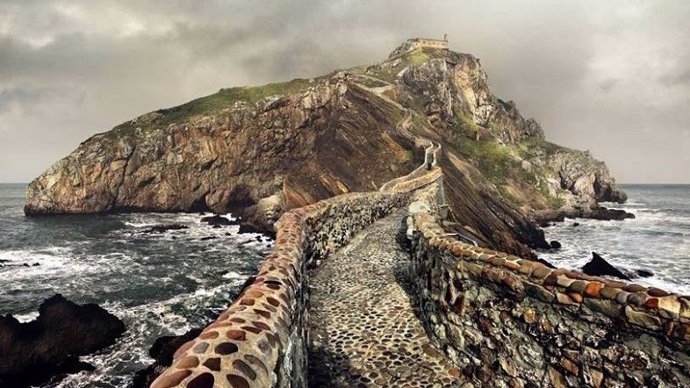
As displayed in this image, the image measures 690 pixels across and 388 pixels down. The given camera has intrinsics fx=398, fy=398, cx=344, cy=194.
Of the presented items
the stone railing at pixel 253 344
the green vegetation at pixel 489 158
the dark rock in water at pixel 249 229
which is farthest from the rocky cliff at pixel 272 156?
the stone railing at pixel 253 344

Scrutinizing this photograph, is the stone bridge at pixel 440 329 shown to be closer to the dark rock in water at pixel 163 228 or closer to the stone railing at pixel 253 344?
the stone railing at pixel 253 344

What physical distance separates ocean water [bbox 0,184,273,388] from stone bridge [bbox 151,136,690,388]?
1280 cm

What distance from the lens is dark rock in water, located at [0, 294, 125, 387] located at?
58.3 ft

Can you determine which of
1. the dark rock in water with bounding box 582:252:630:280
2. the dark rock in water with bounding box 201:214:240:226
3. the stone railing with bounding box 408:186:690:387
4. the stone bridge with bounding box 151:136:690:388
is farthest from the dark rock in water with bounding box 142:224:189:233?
the stone railing with bounding box 408:186:690:387

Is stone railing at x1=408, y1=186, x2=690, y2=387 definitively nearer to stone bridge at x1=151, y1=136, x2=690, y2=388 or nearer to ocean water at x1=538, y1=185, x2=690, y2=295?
stone bridge at x1=151, y1=136, x2=690, y2=388

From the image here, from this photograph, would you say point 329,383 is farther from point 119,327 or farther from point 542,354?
point 119,327

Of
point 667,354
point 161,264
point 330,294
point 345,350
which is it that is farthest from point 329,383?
point 161,264

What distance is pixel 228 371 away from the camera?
308 cm

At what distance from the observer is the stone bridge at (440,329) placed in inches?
155

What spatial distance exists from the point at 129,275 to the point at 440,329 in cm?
3249

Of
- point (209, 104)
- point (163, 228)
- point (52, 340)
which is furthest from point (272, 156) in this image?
point (52, 340)

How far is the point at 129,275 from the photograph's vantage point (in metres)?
33.4

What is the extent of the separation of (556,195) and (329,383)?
89.9 meters

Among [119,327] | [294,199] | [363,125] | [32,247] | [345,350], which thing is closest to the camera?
[345,350]
